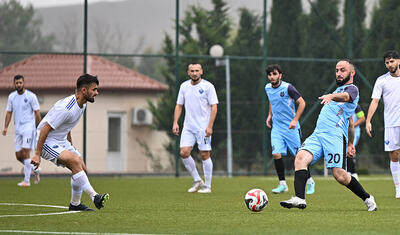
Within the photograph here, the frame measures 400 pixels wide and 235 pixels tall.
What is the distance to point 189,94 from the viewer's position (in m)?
14.9

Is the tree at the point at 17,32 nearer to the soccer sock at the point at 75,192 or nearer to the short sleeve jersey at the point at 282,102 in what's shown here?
the short sleeve jersey at the point at 282,102

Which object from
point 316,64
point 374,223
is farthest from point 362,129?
point 374,223

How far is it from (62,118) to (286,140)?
5.58 meters

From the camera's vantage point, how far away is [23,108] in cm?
1753

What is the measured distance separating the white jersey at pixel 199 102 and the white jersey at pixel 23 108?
4.06 m

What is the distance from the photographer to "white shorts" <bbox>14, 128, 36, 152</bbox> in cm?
1761

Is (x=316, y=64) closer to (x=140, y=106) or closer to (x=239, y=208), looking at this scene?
(x=140, y=106)

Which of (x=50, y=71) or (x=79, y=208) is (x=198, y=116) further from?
(x=50, y=71)

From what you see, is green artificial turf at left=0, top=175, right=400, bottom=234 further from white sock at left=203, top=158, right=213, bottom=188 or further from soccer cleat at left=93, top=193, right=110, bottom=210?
white sock at left=203, top=158, right=213, bottom=188

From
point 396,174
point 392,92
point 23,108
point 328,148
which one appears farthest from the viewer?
point 23,108

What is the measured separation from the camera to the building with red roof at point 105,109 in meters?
23.0

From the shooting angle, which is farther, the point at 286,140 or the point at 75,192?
the point at 286,140

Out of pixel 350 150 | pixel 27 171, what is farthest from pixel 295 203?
pixel 27 171

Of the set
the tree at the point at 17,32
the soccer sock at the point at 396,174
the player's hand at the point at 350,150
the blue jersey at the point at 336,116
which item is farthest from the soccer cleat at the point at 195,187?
the tree at the point at 17,32
